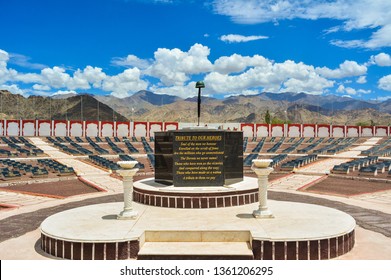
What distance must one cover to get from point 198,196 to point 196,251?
473 centimetres

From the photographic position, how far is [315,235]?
32.0ft

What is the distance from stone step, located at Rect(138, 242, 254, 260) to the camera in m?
9.27

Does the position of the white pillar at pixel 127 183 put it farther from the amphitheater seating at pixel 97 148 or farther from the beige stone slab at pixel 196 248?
the amphitheater seating at pixel 97 148

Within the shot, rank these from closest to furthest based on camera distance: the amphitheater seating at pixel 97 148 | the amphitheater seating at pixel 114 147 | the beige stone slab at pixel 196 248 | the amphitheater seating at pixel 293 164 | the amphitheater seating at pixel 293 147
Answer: the beige stone slab at pixel 196 248 < the amphitheater seating at pixel 293 164 < the amphitheater seating at pixel 97 148 < the amphitheater seating at pixel 114 147 < the amphitheater seating at pixel 293 147

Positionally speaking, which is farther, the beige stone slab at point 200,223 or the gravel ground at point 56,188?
the gravel ground at point 56,188

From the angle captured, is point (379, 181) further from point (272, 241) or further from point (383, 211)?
point (272, 241)

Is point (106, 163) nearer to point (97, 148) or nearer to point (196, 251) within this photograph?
point (97, 148)

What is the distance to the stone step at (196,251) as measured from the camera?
9273 mm

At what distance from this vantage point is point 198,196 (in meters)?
14.2

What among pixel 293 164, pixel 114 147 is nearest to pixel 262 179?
pixel 293 164

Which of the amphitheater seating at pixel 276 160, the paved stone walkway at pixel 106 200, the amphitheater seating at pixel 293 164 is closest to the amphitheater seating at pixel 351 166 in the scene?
the amphitheater seating at pixel 293 164

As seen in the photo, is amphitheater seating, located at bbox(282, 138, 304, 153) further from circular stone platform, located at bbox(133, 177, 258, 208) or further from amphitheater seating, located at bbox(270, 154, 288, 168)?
circular stone platform, located at bbox(133, 177, 258, 208)

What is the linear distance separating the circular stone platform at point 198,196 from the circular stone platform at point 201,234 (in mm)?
1388
